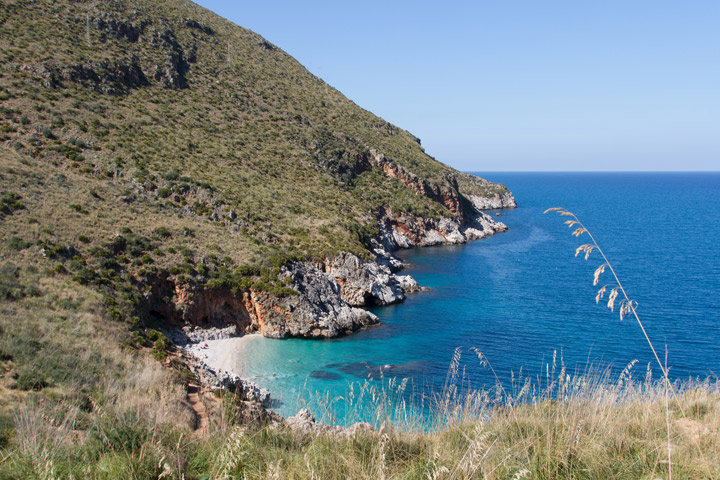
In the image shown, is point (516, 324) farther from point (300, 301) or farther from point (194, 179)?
point (194, 179)

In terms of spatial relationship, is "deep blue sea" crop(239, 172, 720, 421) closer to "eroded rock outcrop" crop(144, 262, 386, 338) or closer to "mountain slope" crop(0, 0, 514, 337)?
"eroded rock outcrop" crop(144, 262, 386, 338)

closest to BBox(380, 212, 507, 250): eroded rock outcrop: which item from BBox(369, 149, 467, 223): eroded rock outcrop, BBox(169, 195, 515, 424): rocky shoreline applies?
BBox(369, 149, 467, 223): eroded rock outcrop

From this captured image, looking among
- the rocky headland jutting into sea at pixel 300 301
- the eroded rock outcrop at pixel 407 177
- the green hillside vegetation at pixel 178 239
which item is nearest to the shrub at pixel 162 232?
the green hillside vegetation at pixel 178 239

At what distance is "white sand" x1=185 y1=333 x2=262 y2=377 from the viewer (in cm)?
2350

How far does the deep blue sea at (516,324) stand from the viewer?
76.2ft

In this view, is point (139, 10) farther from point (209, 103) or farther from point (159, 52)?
point (209, 103)

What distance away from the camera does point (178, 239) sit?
3019 centimetres

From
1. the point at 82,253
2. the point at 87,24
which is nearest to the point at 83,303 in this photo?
the point at 82,253

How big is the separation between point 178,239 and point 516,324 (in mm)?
25139

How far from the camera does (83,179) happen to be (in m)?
32.3

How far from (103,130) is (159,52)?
74.1 feet

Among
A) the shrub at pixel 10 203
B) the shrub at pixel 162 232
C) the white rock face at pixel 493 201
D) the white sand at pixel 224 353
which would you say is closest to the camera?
the white sand at pixel 224 353

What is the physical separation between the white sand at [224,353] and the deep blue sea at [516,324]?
0.64m

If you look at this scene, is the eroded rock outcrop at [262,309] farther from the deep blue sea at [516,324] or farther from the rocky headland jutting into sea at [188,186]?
the deep blue sea at [516,324]
